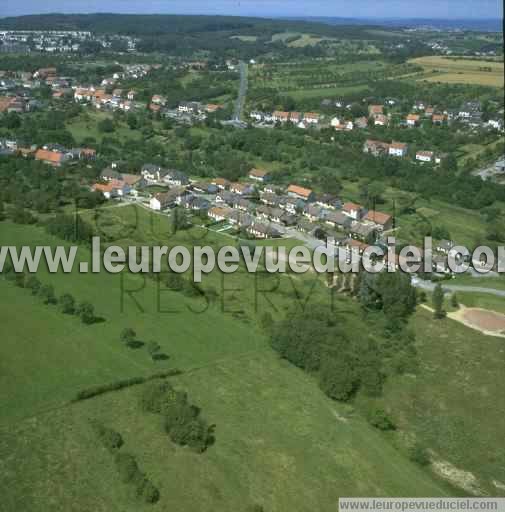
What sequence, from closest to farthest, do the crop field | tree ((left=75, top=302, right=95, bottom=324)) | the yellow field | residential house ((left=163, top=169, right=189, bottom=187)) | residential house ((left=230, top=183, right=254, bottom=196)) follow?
tree ((left=75, top=302, right=95, bottom=324))
residential house ((left=230, top=183, right=254, bottom=196))
residential house ((left=163, top=169, right=189, bottom=187))
the crop field
the yellow field

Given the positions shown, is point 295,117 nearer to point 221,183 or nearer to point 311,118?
point 311,118

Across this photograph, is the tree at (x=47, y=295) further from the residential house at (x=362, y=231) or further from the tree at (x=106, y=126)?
the tree at (x=106, y=126)

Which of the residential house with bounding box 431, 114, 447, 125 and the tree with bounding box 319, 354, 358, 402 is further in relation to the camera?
the residential house with bounding box 431, 114, 447, 125

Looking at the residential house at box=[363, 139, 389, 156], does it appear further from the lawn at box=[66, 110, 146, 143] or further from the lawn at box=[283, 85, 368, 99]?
the lawn at box=[283, 85, 368, 99]

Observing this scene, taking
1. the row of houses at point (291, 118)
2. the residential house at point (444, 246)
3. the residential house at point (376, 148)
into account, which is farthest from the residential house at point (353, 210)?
the row of houses at point (291, 118)

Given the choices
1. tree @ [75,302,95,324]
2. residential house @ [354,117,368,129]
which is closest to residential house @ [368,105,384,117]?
residential house @ [354,117,368,129]

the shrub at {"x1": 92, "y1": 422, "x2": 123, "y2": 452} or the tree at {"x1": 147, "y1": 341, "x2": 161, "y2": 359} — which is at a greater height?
the tree at {"x1": 147, "y1": 341, "x2": 161, "y2": 359}

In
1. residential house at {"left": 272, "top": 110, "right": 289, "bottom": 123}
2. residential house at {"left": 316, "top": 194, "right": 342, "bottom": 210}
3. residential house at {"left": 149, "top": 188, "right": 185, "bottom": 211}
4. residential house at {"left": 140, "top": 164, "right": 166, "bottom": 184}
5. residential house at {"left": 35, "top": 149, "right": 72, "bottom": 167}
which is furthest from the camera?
residential house at {"left": 272, "top": 110, "right": 289, "bottom": 123}
